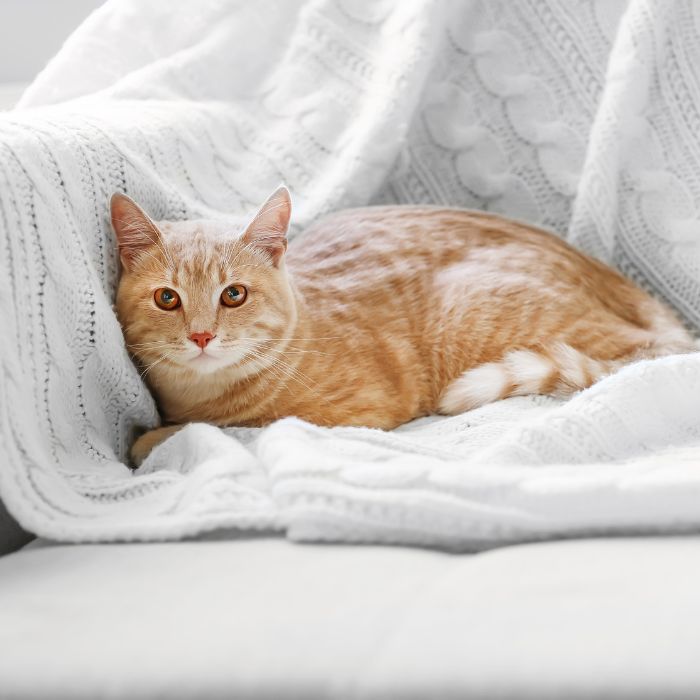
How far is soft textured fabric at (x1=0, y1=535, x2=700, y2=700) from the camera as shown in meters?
0.77

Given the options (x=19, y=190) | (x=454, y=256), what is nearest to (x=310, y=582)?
(x=19, y=190)

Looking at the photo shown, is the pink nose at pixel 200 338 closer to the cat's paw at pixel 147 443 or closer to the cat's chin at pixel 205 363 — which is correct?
the cat's chin at pixel 205 363

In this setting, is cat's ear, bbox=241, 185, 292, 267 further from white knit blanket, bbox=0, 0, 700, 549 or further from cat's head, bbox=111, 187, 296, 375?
white knit blanket, bbox=0, 0, 700, 549

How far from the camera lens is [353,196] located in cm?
205

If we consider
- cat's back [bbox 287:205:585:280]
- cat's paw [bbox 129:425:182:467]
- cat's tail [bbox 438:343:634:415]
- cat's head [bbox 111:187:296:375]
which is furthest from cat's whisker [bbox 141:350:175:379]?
cat's tail [bbox 438:343:634:415]

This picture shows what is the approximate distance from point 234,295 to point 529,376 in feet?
1.69

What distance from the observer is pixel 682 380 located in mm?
1407

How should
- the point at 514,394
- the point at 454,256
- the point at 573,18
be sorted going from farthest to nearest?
1. the point at 573,18
2. the point at 454,256
3. the point at 514,394

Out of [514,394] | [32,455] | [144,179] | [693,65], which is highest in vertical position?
[693,65]

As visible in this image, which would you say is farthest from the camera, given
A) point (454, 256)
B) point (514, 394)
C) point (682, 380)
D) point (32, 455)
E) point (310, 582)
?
point (454, 256)

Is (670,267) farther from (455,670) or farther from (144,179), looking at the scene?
(455,670)

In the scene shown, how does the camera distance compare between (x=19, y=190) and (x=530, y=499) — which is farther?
(x=19, y=190)

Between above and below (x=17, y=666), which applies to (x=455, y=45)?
above

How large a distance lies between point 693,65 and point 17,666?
174cm
